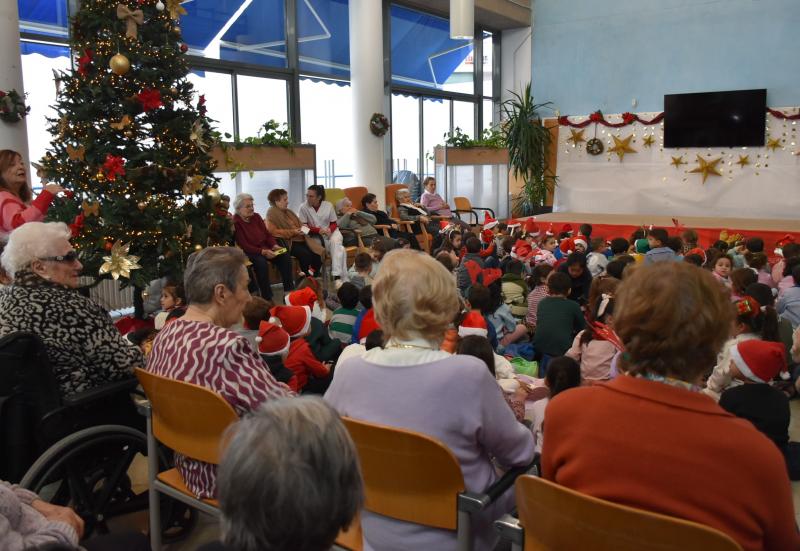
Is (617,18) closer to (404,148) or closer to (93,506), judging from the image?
(404,148)

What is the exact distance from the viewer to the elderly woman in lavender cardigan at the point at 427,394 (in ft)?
5.39

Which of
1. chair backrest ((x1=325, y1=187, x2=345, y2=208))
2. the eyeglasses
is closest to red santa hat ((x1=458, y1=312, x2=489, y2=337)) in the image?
the eyeglasses

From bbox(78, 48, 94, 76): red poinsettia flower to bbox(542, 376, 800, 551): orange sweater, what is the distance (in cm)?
461

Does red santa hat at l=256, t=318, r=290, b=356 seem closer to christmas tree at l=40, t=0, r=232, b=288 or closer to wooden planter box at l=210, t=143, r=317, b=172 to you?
christmas tree at l=40, t=0, r=232, b=288

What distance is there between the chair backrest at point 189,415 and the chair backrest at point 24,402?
0.37 m

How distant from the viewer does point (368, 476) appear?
165 centimetres

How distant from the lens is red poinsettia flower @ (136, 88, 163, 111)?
4844 mm

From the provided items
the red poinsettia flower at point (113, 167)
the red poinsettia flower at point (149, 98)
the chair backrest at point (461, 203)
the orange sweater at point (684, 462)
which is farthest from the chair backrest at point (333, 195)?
the orange sweater at point (684, 462)

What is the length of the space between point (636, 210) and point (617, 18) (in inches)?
128

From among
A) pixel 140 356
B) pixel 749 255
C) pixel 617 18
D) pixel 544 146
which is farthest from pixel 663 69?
pixel 140 356

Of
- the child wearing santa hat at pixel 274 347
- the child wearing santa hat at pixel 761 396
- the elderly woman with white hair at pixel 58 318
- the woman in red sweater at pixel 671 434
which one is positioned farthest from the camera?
the child wearing santa hat at pixel 274 347

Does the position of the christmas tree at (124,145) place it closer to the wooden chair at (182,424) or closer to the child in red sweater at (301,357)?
the child in red sweater at (301,357)

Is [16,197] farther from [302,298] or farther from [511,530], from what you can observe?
[511,530]

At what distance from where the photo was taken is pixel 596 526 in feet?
4.04
